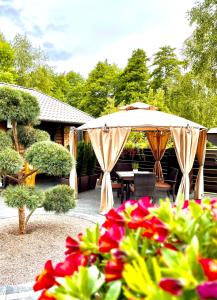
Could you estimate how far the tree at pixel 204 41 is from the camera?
12422 mm

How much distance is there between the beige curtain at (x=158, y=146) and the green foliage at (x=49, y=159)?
6681 mm

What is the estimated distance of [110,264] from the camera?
88 cm

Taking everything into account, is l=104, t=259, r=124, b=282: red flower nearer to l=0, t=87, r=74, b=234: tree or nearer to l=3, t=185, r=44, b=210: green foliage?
l=0, t=87, r=74, b=234: tree

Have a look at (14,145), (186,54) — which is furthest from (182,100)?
(14,145)

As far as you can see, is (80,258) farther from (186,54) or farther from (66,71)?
(66,71)

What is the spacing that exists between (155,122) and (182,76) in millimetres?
10555

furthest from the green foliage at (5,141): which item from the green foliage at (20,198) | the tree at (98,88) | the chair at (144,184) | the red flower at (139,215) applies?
the tree at (98,88)

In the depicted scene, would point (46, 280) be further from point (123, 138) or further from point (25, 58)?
point (25, 58)

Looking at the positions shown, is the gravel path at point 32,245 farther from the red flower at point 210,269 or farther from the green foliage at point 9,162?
the red flower at point 210,269

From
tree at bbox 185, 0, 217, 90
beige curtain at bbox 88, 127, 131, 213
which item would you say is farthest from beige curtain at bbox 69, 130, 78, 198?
tree at bbox 185, 0, 217, 90

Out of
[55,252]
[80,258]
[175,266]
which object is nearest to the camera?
[175,266]

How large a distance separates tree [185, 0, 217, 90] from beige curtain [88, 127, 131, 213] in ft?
25.9

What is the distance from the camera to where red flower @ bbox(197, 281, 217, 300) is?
0.63 m

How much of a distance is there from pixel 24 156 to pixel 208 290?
4.53m
